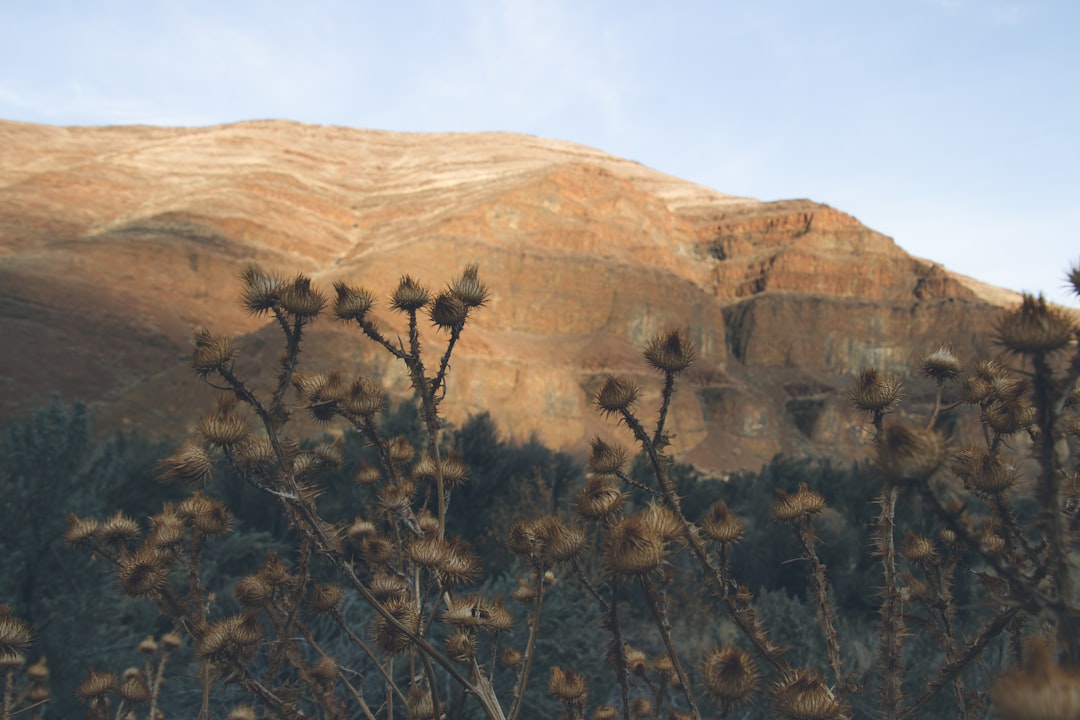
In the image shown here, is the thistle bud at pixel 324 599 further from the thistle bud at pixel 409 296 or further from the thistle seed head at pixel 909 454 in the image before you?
the thistle seed head at pixel 909 454

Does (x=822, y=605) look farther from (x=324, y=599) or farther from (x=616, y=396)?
(x=324, y=599)

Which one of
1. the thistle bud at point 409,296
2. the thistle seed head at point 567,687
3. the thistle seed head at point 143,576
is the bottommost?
the thistle seed head at point 567,687

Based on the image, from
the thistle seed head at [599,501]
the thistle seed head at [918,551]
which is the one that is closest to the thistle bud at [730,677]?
the thistle seed head at [599,501]

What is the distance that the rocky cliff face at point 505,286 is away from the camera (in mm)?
43500

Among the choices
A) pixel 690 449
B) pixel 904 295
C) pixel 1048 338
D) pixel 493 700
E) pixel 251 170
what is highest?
pixel 251 170

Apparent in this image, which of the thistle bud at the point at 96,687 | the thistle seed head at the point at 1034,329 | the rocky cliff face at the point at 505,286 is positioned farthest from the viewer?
the rocky cliff face at the point at 505,286

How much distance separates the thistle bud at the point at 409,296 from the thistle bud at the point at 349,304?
14 cm

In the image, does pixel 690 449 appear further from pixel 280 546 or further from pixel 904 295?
pixel 280 546

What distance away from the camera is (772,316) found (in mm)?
66500

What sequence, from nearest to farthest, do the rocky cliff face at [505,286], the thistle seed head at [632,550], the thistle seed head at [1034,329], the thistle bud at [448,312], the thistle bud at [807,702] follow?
the thistle seed head at [1034,329], the thistle bud at [807,702], the thistle seed head at [632,550], the thistle bud at [448,312], the rocky cliff face at [505,286]

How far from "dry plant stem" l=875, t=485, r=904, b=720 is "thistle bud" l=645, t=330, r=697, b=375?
881mm

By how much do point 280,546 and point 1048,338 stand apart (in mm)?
13376

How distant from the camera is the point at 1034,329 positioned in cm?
162

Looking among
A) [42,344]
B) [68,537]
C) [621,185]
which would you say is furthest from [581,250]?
[68,537]
